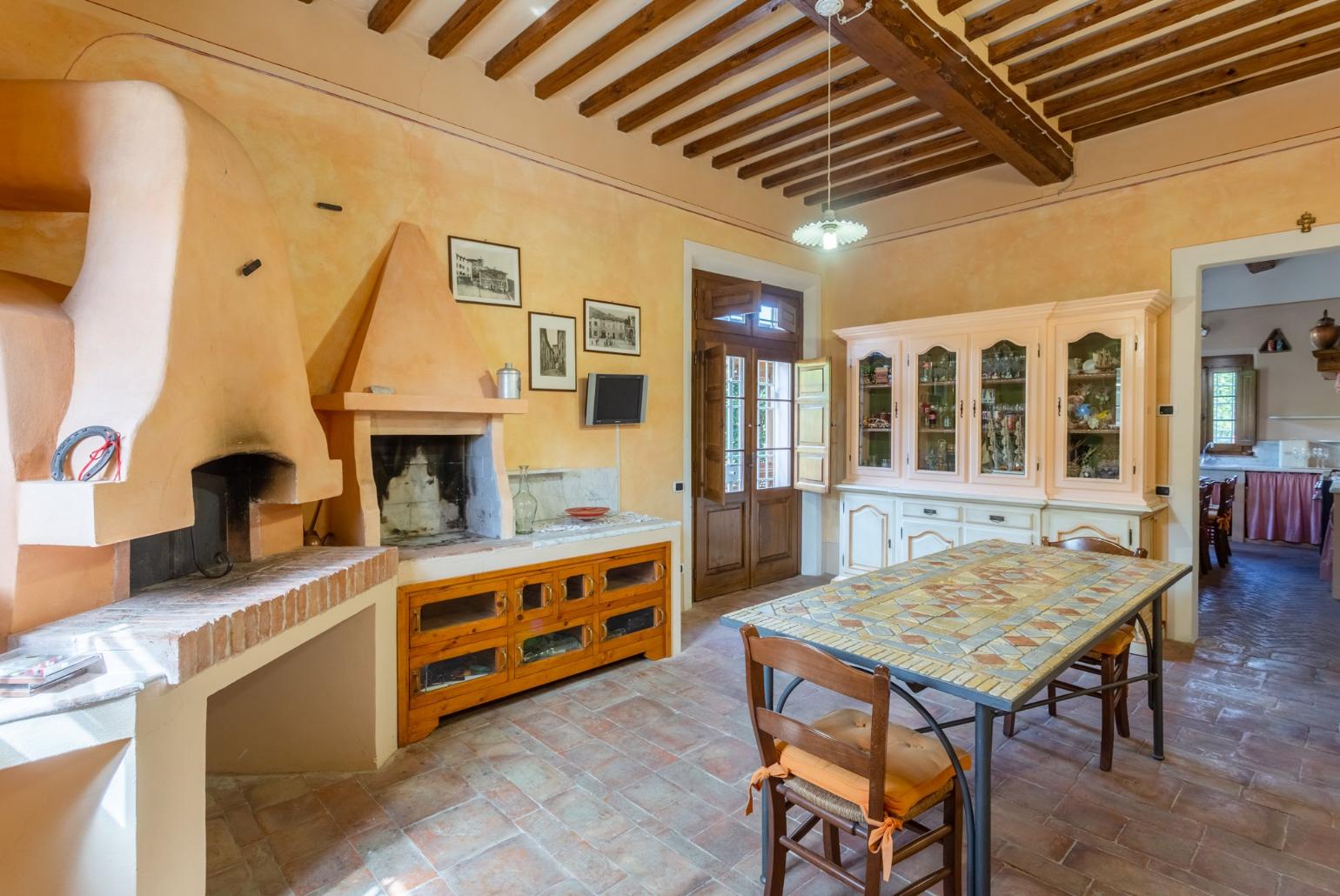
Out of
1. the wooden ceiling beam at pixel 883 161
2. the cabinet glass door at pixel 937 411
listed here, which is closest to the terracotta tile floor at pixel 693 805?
the cabinet glass door at pixel 937 411

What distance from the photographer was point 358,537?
2.82 m

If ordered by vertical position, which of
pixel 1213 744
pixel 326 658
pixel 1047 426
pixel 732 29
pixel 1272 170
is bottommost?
pixel 1213 744

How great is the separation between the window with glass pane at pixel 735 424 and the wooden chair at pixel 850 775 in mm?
3337

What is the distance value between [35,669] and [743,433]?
4.38 m

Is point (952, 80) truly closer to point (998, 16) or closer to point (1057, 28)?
point (998, 16)

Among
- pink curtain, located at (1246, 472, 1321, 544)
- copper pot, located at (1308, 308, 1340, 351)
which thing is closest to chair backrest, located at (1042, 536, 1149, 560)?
pink curtain, located at (1246, 472, 1321, 544)

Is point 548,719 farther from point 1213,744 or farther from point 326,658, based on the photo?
point 1213,744

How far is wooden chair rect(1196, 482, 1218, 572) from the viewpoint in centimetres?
558

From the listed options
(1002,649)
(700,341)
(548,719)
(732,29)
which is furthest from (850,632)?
(700,341)

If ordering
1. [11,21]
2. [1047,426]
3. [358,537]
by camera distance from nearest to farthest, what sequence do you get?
[11,21] → [358,537] → [1047,426]

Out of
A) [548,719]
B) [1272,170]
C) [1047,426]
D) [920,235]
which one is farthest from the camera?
[920,235]

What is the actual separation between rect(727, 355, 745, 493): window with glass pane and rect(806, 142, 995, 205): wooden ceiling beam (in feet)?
4.89

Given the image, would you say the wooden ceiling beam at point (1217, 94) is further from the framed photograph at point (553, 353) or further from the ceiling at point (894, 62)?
the framed photograph at point (553, 353)

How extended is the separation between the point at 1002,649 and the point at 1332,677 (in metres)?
3.19
